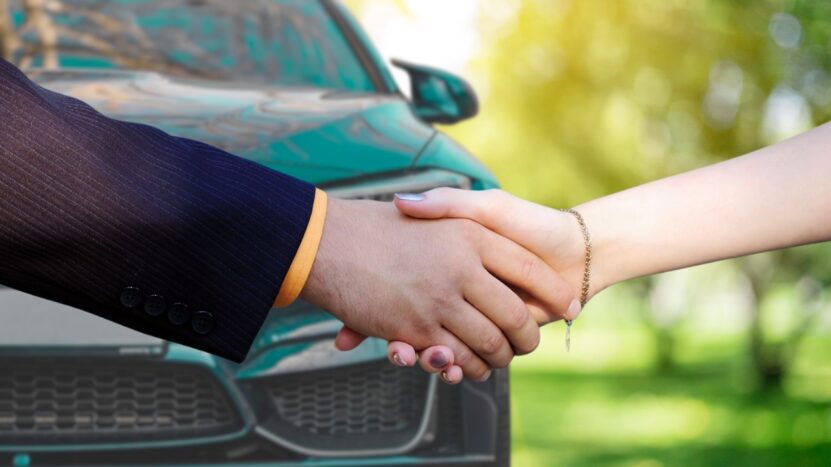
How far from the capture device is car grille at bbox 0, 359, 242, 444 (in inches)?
101

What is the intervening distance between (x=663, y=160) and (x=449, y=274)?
8.89 metres

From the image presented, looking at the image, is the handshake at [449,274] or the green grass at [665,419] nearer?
the handshake at [449,274]

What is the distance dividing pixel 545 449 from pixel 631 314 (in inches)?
343

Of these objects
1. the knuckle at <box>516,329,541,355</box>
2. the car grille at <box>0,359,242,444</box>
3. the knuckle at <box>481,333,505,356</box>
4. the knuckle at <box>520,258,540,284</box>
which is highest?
the knuckle at <box>520,258,540,284</box>

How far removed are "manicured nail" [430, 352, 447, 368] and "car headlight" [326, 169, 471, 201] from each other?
0.50 metres

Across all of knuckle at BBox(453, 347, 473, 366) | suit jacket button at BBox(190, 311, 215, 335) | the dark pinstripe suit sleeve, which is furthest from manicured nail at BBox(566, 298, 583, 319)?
suit jacket button at BBox(190, 311, 215, 335)

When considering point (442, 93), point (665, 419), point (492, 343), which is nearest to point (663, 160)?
point (665, 419)

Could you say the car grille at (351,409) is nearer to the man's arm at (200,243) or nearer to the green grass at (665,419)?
the man's arm at (200,243)

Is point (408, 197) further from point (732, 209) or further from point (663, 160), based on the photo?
point (663, 160)

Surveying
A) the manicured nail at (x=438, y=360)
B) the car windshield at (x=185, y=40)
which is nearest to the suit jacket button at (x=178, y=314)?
the manicured nail at (x=438, y=360)

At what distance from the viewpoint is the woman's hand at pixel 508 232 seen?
2.25 m

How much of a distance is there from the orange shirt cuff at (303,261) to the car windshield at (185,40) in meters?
1.38

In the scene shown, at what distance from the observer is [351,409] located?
8.90ft

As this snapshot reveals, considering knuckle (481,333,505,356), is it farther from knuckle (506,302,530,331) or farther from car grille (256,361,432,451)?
car grille (256,361,432,451)
